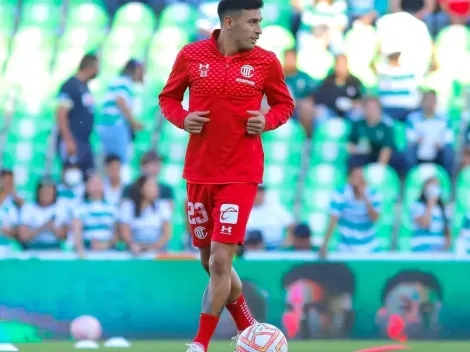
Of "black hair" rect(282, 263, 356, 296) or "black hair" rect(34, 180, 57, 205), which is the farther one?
"black hair" rect(34, 180, 57, 205)

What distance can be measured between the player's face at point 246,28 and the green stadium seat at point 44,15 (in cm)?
512

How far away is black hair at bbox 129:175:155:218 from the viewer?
1051 cm

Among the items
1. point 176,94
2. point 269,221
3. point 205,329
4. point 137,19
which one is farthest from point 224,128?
point 137,19

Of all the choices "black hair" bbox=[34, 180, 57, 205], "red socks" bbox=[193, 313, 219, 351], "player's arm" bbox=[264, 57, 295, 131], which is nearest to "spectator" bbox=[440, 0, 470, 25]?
"black hair" bbox=[34, 180, 57, 205]

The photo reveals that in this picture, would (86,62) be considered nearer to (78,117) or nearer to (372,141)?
(78,117)

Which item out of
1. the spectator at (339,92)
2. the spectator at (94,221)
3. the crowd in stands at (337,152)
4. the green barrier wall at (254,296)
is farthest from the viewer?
the spectator at (339,92)

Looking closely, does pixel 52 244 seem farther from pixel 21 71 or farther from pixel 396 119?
pixel 396 119

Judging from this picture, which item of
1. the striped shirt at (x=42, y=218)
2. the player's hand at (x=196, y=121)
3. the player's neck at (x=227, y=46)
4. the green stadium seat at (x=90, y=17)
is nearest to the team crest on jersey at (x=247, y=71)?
the player's neck at (x=227, y=46)

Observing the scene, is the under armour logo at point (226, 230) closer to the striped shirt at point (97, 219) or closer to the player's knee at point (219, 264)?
the player's knee at point (219, 264)

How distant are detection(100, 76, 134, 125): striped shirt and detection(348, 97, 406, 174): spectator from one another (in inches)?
87.1

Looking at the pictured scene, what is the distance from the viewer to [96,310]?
397 inches

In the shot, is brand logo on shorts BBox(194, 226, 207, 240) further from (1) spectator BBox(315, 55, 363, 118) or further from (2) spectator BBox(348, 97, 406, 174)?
(1) spectator BBox(315, 55, 363, 118)

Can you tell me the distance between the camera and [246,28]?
676 cm

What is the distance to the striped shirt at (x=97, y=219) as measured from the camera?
1038 cm
